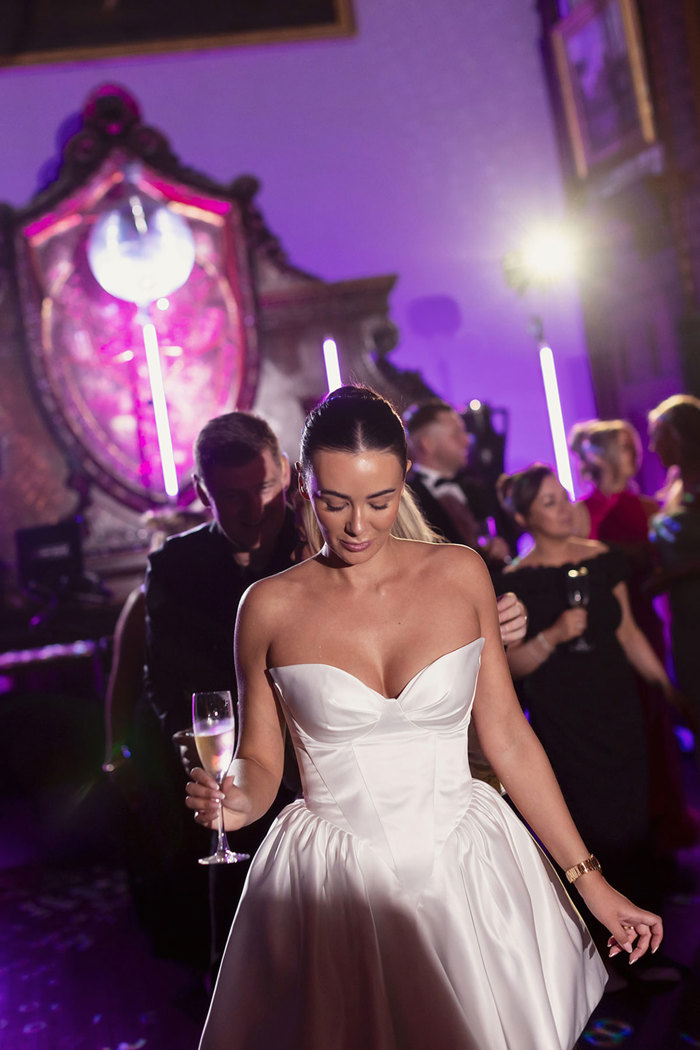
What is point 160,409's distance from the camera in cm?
586

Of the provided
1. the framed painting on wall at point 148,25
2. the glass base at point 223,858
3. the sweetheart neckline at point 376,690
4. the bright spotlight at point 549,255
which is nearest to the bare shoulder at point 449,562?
the sweetheart neckline at point 376,690

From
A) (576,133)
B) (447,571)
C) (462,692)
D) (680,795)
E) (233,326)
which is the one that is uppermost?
(576,133)

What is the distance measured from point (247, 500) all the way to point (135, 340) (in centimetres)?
379

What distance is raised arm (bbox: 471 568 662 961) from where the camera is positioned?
1559mm

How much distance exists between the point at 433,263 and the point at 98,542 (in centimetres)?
305

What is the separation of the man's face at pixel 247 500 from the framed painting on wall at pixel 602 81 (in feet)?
17.1

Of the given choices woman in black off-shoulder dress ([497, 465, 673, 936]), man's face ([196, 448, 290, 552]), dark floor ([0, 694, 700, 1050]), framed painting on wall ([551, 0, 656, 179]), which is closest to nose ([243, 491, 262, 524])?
man's face ([196, 448, 290, 552])

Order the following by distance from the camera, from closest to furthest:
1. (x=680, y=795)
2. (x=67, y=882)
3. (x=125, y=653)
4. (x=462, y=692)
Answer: (x=462, y=692) → (x=125, y=653) → (x=680, y=795) → (x=67, y=882)

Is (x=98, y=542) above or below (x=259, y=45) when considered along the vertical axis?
below

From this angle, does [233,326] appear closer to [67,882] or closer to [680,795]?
[67,882]

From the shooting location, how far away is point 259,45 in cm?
681

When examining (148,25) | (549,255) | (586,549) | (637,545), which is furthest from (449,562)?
(148,25)

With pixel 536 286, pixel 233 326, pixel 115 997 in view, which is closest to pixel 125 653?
pixel 115 997

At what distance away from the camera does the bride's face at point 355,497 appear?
60.5 inches
